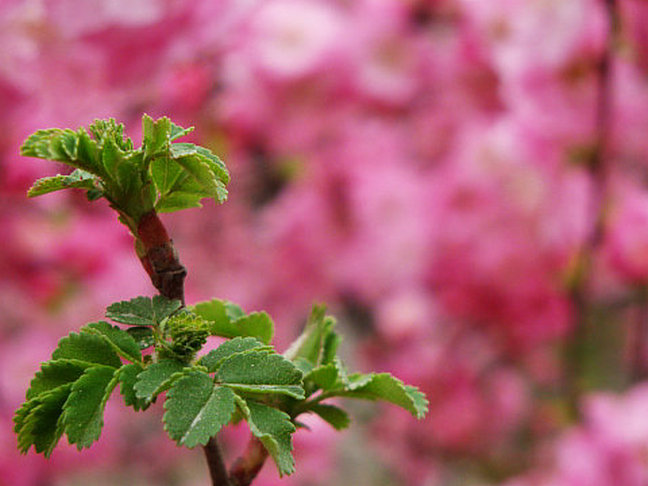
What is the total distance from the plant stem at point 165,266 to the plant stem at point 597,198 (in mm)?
539

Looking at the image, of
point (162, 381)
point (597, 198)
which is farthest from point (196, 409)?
point (597, 198)

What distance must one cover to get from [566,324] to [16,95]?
1.93 feet

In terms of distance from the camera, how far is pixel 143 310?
0.19 metres

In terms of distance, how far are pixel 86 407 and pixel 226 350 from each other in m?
0.03

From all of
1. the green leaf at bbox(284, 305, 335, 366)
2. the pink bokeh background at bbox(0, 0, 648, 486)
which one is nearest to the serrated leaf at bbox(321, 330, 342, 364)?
the green leaf at bbox(284, 305, 335, 366)

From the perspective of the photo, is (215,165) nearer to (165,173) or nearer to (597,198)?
(165,173)

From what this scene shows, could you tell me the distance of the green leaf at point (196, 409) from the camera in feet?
0.56

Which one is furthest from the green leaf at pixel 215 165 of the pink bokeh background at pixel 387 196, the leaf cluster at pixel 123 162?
the pink bokeh background at pixel 387 196

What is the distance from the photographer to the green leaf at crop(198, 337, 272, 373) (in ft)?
0.62

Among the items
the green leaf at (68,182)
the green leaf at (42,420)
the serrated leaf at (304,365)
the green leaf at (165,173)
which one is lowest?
the green leaf at (42,420)

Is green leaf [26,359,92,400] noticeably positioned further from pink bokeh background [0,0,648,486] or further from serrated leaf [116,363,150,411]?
pink bokeh background [0,0,648,486]

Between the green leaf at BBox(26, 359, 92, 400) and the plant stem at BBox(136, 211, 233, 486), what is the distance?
0.02 meters

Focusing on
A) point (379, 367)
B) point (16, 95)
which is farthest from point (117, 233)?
point (379, 367)

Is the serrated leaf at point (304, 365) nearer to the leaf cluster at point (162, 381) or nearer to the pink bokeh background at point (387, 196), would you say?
the leaf cluster at point (162, 381)
